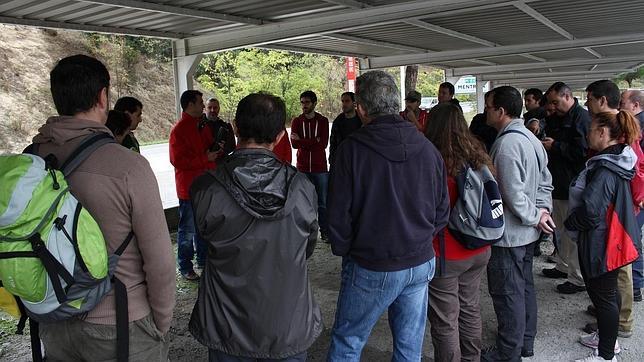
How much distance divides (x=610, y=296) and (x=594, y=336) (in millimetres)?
633

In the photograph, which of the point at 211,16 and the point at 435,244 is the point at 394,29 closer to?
the point at 211,16

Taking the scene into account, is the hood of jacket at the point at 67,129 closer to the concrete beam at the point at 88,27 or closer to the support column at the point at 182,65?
the concrete beam at the point at 88,27

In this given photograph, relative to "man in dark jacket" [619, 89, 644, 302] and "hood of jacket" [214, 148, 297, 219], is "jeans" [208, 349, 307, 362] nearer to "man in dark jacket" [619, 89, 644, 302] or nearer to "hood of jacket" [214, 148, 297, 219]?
"hood of jacket" [214, 148, 297, 219]

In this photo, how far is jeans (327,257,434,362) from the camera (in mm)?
2199

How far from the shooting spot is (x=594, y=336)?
3.32 metres

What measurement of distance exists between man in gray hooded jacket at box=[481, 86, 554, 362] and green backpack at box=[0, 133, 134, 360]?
6.89 feet

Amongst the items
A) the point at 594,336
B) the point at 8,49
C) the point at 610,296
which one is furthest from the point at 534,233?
the point at 8,49

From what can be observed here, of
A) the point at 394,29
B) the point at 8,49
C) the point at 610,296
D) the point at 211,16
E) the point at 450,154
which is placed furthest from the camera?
the point at 8,49

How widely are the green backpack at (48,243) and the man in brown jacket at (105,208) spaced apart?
0.22 ft

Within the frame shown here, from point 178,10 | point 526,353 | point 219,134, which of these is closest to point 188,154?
point 219,134

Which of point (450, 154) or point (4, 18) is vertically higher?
point (4, 18)

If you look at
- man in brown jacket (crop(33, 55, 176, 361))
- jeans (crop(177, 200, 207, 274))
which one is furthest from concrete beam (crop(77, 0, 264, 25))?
man in brown jacket (crop(33, 55, 176, 361))

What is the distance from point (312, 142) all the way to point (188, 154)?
198 centimetres

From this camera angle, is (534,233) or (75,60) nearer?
(75,60)
